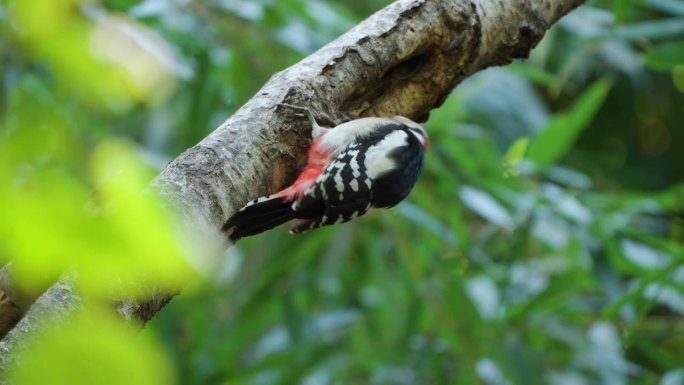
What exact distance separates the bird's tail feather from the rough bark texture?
4 cm

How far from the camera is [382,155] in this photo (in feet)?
7.31

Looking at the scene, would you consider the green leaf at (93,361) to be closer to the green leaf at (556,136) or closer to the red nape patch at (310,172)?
the red nape patch at (310,172)

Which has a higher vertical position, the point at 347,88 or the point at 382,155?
the point at 347,88

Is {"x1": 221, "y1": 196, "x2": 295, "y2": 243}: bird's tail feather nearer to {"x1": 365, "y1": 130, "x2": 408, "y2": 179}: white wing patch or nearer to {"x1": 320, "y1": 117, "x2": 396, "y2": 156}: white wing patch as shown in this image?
{"x1": 320, "y1": 117, "x2": 396, "y2": 156}: white wing patch

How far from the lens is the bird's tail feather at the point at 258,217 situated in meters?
1.64

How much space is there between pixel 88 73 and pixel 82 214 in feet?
0.61

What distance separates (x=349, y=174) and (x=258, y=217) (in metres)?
0.42

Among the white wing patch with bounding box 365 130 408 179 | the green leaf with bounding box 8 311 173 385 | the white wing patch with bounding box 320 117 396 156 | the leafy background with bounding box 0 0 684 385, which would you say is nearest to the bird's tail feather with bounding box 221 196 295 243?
the white wing patch with bounding box 320 117 396 156

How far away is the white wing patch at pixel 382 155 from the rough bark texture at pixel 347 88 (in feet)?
0.38

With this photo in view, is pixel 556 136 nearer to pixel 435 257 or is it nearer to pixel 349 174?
pixel 435 257

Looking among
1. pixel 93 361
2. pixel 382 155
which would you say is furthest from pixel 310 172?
pixel 93 361

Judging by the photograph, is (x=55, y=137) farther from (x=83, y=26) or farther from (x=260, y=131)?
(x=260, y=131)

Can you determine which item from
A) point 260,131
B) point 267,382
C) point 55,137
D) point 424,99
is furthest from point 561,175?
point 55,137

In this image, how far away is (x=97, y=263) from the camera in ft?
1.90
